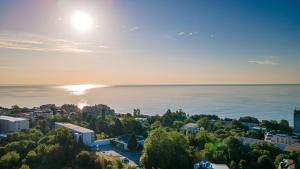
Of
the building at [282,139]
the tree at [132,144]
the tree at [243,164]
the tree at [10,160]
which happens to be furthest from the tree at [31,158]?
the building at [282,139]

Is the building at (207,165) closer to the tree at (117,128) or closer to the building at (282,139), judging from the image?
the building at (282,139)

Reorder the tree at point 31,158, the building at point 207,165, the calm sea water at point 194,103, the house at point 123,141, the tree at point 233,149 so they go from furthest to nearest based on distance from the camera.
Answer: the calm sea water at point 194,103, the house at point 123,141, the tree at point 233,149, the tree at point 31,158, the building at point 207,165

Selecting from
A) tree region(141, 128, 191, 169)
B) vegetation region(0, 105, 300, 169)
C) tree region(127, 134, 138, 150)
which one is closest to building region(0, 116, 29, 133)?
vegetation region(0, 105, 300, 169)

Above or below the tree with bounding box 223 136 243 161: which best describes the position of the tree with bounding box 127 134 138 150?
below

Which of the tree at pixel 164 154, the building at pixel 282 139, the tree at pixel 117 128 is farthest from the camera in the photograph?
the tree at pixel 117 128

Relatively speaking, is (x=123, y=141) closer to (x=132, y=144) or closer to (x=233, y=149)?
(x=132, y=144)

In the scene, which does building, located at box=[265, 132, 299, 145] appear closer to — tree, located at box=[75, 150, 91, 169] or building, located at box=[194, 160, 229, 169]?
building, located at box=[194, 160, 229, 169]
